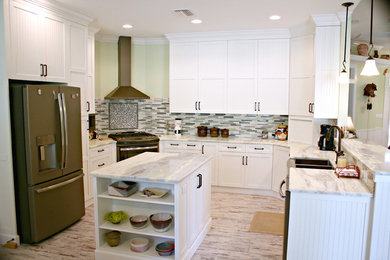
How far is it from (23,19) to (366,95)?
6261mm

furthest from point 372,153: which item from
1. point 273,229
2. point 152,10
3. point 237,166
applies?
point 152,10

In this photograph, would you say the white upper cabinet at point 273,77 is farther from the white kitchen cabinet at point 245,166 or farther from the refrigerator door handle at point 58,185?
the refrigerator door handle at point 58,185

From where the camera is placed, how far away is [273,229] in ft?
12.8

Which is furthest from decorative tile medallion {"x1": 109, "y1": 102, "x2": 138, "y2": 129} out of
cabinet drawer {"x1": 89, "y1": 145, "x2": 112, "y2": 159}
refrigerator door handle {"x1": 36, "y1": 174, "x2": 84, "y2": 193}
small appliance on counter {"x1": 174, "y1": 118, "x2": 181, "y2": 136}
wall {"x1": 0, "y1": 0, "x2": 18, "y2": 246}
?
wall {"x1": 0, "y1": 0, "x2": 18, "y2": 246}

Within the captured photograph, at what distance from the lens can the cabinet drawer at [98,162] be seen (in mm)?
4703

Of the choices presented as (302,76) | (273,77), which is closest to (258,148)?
(273,77)

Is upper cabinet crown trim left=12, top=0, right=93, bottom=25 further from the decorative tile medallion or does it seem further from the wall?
the decorative tile medallion

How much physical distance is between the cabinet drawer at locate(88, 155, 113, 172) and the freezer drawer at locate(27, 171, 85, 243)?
62 cm

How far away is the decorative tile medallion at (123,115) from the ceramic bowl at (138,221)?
322 centimetres

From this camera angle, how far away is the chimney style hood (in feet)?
18.8

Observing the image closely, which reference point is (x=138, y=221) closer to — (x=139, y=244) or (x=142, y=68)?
(x=139, y=244)

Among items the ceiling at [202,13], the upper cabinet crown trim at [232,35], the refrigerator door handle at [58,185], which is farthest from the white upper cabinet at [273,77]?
the refrigerator door handle at [58,185]

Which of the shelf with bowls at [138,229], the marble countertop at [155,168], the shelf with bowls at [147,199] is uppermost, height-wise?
the marble countertop at [155,168]

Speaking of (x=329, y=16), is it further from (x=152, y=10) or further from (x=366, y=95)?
(x=366, y=95)
